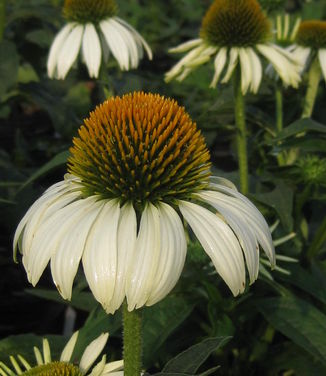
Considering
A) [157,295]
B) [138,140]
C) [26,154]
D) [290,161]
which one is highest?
[138,140]

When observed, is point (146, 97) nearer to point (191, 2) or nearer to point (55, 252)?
point (55, 252)

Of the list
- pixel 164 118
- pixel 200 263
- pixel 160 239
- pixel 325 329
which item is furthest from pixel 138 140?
pixel 325 329

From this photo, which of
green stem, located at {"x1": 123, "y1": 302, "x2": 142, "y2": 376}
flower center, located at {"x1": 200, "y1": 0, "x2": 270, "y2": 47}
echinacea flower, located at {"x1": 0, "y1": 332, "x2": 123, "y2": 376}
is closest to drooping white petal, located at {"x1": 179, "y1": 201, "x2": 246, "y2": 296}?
green stem, located at {"x1": 123, "y1": 302, "x2": 142, "y2": 376}

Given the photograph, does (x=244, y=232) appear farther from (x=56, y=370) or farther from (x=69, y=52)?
(x=69, y=52)

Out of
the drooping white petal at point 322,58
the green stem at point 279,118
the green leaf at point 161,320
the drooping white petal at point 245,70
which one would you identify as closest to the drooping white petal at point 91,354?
the green leaf at point 161,320

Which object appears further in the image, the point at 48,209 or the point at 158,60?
the point at 158,60

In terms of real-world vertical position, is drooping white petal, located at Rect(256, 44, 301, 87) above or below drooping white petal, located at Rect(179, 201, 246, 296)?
above

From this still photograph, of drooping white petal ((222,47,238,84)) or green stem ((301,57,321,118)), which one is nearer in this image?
drooping white petal ((222,47,238,84))

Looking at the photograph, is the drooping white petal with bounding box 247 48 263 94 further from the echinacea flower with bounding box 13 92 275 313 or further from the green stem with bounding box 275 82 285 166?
the echinacea flower with bounding box 13 92 275 313
